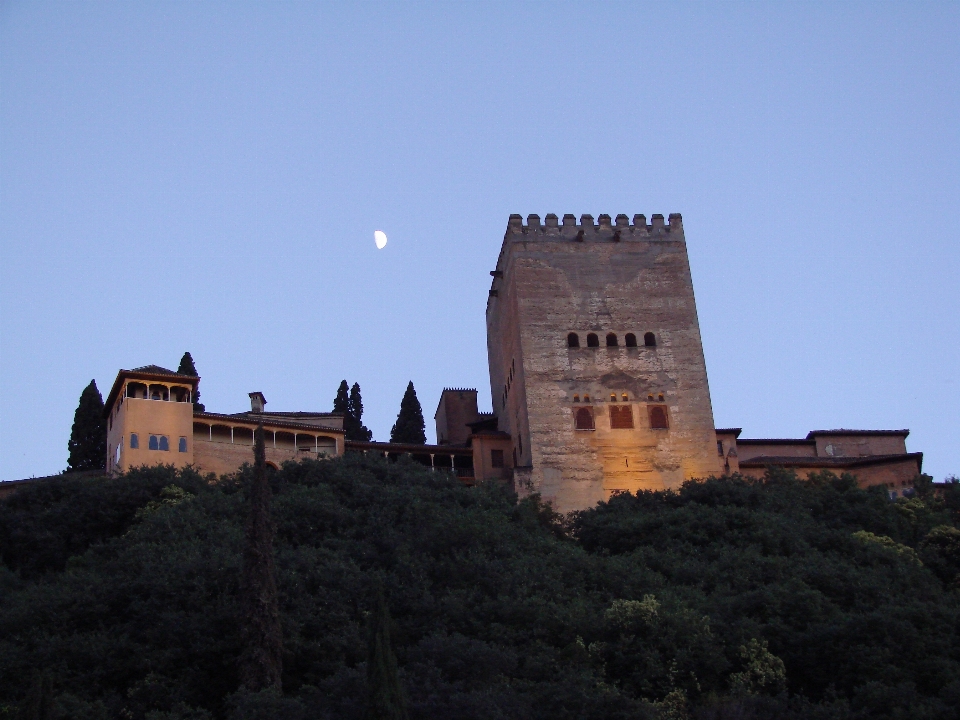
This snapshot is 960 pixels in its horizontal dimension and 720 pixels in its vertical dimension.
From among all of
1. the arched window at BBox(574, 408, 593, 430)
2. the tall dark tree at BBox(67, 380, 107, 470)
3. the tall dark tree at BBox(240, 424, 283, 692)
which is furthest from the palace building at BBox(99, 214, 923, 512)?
the tall dark tree at BBox(240, 424, 283, 692)

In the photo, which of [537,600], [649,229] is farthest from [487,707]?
[649,229]

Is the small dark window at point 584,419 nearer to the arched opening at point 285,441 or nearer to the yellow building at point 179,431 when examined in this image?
the yellow building at point 179,431

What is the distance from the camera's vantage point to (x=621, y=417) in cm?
5125

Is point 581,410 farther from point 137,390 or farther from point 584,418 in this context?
point 137,390

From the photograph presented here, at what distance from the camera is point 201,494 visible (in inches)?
1645

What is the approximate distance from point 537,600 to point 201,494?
14.5 meters

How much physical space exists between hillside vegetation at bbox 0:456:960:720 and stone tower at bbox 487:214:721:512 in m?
6.96

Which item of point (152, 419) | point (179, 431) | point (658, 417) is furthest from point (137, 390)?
point (658, 417)

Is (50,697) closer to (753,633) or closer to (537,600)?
(537,600)

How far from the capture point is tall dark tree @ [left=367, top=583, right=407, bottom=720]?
23.6m

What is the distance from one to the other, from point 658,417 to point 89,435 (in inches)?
969

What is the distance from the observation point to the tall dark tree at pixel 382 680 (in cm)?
2361

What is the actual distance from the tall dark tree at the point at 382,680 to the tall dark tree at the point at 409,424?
37860mm

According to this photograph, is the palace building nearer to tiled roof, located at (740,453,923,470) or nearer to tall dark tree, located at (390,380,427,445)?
tiled roof, located at (740,453,923,470)
